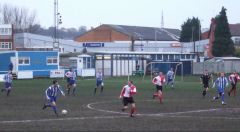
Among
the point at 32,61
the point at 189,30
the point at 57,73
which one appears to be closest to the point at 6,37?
the point at 32,61

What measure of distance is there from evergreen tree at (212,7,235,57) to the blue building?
3547cm

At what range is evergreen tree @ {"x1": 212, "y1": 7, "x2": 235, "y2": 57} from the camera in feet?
333

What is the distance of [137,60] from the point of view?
91.9 meters

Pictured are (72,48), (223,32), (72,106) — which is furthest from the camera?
(72,48)

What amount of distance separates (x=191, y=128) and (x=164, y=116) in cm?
533

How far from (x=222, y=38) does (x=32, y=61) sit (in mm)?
39537

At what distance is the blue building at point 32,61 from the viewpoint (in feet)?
255

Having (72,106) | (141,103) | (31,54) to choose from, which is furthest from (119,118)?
(31,54)

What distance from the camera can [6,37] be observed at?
10519 centimetres

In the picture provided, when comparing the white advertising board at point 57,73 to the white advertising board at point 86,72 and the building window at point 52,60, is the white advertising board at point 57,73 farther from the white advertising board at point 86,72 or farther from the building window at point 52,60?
the white advertising board at point 86,72

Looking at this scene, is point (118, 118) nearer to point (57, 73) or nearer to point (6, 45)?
point (57, 73)

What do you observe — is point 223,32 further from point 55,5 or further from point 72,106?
point 72,106

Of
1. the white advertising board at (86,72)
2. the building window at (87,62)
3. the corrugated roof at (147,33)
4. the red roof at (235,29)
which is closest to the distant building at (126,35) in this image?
the corrugated roof at (147,33)

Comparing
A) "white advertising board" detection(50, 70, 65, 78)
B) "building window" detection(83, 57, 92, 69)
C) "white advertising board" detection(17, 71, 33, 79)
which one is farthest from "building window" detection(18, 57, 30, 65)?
"building window" detection(83, 57, 92, 69)
